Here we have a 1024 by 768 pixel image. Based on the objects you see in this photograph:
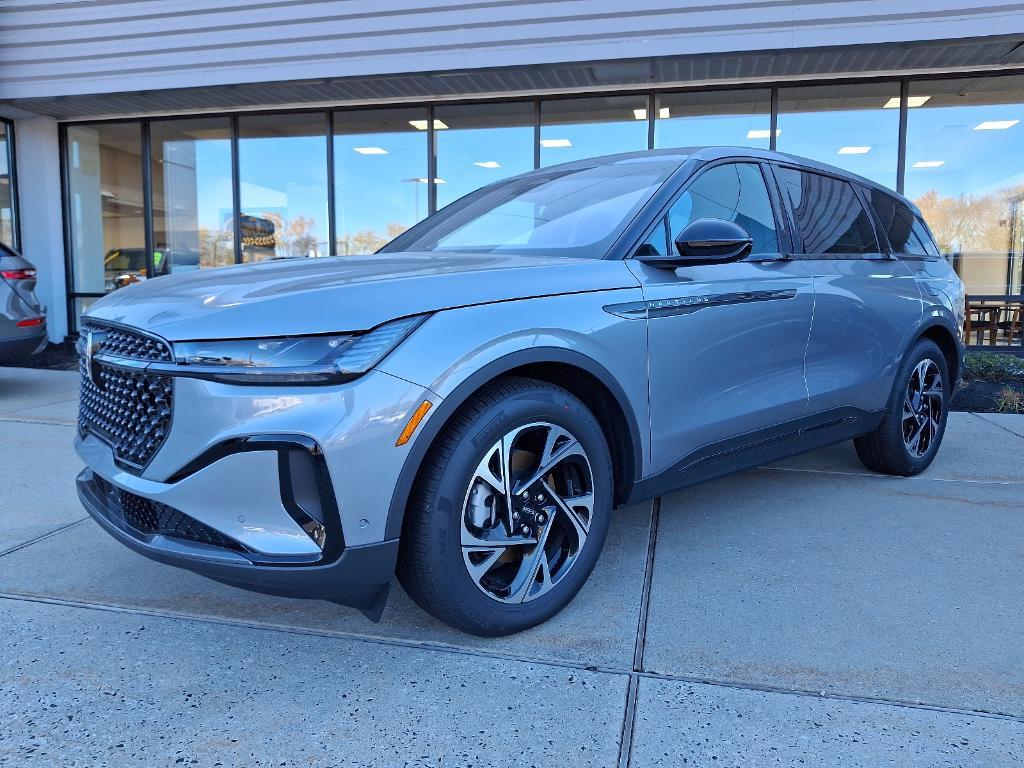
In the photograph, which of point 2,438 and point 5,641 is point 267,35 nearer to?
point 2,438

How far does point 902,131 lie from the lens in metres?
9.25

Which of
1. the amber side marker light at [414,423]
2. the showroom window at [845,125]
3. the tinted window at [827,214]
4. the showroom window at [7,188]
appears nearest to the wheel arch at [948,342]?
the tinted window at [827,214]

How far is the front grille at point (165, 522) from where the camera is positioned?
2148 millimetres

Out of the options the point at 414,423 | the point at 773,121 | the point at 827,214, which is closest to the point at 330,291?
the point at 414,423

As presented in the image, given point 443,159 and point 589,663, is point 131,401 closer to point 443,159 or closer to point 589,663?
point 589,663

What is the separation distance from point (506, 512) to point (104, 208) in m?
11.6

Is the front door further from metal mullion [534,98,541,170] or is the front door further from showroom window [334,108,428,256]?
showroom window [334,108,428,256]

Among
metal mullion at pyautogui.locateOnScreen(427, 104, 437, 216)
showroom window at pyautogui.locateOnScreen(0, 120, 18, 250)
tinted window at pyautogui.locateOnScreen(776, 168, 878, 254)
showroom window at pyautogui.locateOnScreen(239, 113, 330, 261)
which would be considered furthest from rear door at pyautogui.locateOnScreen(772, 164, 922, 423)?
showroom window at pyautogui.locateOnScreen(0, 120, 18, 250)

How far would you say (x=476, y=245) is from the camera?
3.34 meters

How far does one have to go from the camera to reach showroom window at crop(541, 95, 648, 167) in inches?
384

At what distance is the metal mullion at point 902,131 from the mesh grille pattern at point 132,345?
932 centimetres

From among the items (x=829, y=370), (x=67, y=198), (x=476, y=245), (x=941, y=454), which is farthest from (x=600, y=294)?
(x=67, y=198)

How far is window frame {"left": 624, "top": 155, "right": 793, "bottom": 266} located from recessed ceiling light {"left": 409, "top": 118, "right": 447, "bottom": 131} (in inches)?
291

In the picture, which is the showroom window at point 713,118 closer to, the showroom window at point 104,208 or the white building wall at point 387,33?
the white building wall at point 387,33
